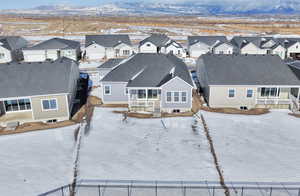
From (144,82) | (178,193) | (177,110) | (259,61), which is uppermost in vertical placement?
(259,61)

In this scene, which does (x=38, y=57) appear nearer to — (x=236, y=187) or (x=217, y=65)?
(x=217, y=65)

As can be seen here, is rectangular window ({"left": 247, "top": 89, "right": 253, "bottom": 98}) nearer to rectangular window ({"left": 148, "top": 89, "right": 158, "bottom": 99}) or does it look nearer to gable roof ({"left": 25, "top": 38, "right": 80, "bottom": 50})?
rectangular window ({"left": 148, "top": 89, "right": 158, "bottom": 99})

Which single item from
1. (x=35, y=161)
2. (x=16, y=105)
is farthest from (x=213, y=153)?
(x=16, y=105)

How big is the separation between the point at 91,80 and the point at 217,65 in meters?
17.4

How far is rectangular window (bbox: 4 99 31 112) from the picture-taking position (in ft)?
74.7

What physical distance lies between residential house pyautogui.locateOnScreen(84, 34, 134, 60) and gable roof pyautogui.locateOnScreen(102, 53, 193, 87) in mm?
23527

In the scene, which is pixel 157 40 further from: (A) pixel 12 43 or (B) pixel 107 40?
(A) pixel 12 43

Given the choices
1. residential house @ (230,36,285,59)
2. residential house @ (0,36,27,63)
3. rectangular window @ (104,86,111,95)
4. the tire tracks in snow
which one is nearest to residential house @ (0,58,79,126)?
rectangular window @ (104,86,111,95)

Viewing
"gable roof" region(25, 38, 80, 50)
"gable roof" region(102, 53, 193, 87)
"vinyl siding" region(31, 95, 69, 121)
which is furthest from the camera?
"gable roof" region(25, 38, 80, 50)

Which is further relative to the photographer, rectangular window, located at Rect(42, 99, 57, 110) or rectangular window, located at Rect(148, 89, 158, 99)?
rectangular window, located at Rect(148, 89, 158, 99)

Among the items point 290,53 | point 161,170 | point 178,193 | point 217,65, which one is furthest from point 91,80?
point 290,53

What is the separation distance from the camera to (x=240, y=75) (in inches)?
1036

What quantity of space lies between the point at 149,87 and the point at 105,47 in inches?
1134

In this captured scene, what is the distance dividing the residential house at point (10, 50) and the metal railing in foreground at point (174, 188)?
39194mm
